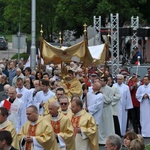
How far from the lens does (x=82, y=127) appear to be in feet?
42.0

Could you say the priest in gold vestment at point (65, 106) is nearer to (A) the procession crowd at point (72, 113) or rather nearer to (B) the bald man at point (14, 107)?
(A) the procession crowd at point (72, 113)

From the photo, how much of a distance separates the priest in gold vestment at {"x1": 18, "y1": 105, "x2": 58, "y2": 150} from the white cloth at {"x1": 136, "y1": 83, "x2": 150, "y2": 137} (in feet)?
23.6

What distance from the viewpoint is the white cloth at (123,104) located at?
708 inches

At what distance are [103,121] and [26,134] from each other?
5791 mm

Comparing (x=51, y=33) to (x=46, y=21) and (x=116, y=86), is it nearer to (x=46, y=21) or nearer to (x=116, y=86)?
(x=46, y=21)

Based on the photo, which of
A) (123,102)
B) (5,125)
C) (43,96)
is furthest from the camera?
(123,102)

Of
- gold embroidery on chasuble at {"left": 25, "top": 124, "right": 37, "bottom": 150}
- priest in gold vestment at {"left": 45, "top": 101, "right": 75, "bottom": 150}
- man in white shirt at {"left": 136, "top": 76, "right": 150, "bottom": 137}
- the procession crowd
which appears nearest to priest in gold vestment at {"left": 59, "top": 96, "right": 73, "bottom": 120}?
the procession crowd

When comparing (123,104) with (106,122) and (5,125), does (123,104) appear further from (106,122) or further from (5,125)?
(5,125)

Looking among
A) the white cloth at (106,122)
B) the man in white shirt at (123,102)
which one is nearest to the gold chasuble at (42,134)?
the white cloth at (106,122)

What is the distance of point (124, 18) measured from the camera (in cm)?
3769

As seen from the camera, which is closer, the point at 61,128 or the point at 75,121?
the point at 61,128

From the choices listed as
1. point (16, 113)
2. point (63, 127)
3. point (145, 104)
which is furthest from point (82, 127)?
point (145, 104)

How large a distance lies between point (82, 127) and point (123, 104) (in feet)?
18.3

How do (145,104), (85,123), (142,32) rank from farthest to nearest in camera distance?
(142,32) < (145,104) < (85,123)
